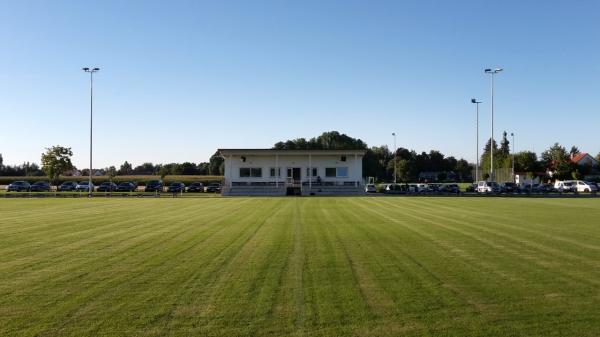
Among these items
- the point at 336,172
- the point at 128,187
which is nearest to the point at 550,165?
the point at 336,172

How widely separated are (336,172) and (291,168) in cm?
506

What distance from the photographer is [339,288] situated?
792 centimetres

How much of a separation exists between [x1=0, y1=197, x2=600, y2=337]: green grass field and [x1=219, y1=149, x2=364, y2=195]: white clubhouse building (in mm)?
43583

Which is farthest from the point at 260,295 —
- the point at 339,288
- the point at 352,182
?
the point at 352,182

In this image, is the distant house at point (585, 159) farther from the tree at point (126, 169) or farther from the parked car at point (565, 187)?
the tree at point (126, 169)

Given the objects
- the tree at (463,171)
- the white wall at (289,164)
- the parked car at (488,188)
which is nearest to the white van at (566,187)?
the parked car at (488,188)

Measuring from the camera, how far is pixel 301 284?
8.22m

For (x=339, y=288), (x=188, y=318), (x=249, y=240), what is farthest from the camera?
(x=249, y=240)

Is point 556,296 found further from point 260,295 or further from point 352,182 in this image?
point 352,182

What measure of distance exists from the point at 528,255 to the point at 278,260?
5167 millimetres

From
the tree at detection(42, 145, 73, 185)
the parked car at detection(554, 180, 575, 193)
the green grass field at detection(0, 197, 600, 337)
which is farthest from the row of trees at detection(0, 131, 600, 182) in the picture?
the green grass field at detection(0, 197, 600, 337)

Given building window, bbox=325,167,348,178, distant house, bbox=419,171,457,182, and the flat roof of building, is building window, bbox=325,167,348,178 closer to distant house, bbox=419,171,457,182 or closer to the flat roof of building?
the flat roof of building

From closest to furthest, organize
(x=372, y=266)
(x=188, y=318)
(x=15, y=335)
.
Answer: (x=15, y=335), (x=188, y=318), (x=372, y=266)

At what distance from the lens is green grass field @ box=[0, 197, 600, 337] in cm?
612
